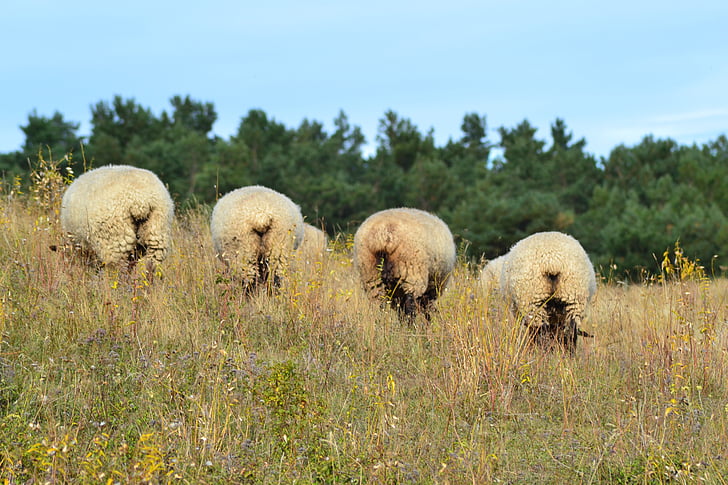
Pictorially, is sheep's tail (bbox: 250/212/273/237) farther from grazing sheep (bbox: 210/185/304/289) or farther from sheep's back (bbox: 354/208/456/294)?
sheep's back (bbox: 354/208/456/294)

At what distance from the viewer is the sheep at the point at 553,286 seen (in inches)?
281

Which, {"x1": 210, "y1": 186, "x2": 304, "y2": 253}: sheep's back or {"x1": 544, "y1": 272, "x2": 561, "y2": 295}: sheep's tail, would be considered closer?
{"x1": 544, "y1": 272, "x2": 561, "y2": 295}: sheep's tail

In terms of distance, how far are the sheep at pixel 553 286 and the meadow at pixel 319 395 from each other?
22.4 inches

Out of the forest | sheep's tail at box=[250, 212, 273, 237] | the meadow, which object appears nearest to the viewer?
the meadow

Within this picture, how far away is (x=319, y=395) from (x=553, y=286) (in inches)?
138

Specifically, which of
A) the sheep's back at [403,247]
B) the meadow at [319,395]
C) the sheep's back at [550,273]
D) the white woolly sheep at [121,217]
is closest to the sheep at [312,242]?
the sheep's back at [403,247]

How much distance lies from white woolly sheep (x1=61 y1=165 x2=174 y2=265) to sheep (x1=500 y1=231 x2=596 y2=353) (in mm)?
4276

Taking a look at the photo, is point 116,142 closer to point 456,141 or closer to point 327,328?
point 456,141

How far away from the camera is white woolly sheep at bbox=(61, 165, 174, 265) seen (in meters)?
7.79

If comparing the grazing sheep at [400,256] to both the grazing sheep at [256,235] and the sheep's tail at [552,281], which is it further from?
the sheep's tail at [552,281]

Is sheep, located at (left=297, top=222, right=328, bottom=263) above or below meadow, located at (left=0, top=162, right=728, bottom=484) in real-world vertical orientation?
above

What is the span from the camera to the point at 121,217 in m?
7.81

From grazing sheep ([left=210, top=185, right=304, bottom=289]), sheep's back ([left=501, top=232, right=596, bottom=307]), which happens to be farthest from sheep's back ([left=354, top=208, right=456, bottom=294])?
sheep's back ([left=501, top=232, right=596, bottom=307])

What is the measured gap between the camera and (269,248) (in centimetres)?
816
